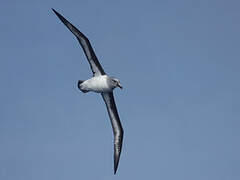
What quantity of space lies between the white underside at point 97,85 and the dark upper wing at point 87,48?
1.67ft

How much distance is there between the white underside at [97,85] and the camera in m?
34.0

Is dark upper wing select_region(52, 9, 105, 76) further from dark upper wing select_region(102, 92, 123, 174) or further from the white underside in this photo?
dark upper wing select_region(102, 92, 123, 174)

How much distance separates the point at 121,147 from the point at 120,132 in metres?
1.10

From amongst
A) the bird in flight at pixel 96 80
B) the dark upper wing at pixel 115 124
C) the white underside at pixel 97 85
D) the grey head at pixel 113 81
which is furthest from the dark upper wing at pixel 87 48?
the dark upper wing at pixel 115 124

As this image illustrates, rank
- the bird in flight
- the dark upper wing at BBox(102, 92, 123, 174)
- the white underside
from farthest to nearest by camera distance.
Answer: the dark upper wing at BBox(102, 92, 123, 174) → the white underside → the bird in flight

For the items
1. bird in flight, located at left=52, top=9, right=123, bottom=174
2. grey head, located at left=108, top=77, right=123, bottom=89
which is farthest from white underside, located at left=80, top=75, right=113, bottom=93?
grey head, located at left=108, top=77, right=123, bottom=89

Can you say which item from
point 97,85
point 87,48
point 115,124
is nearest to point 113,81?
point 97,85

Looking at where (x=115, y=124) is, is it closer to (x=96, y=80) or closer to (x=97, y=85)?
(x=97, y=85)

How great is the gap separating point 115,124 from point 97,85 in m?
4.43

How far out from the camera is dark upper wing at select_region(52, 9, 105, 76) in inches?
1275

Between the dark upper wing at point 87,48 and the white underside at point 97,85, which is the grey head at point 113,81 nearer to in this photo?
the white underside at point 97,85

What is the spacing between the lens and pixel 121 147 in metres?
37.8

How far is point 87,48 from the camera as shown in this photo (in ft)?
109

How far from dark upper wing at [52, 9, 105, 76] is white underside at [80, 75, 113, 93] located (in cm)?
51
